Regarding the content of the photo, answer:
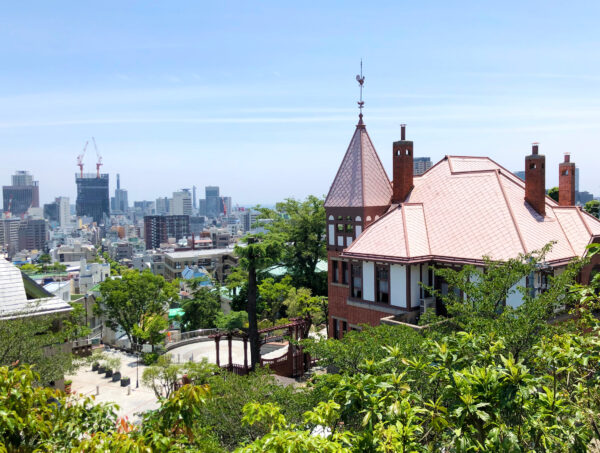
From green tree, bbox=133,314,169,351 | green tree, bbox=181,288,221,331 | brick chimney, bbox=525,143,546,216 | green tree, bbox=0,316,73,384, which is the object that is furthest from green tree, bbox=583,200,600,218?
green tree, bbox=0,316,73,384

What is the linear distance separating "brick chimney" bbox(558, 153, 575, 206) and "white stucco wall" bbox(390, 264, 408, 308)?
42.3 ft

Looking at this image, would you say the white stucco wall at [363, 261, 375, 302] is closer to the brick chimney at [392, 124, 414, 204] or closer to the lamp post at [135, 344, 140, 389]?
the brick chimney at [392, 124, 414, 204]

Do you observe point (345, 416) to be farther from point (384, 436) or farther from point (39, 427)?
point (39, 427)

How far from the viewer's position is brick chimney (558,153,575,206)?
96.9 feet

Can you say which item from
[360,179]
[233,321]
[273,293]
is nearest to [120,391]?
[233,321]

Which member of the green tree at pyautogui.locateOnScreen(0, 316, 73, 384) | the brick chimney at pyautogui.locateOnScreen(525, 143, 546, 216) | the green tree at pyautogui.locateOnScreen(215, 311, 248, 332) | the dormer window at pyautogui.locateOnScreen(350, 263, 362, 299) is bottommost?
the green tree at pyautogui.locateOnScreen(215, 311, 248, 332)

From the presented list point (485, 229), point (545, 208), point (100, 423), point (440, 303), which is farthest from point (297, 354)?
point (100, 423)

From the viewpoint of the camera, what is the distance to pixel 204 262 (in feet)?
443

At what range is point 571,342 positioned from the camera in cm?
→ 834

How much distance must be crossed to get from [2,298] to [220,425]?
19248 mm

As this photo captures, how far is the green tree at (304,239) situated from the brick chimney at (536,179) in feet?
71.4

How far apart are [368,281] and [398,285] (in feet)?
6.50

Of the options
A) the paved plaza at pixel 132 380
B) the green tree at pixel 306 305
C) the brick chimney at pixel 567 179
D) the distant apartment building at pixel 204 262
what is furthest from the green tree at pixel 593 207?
the distant apartment building at pixel 204 262

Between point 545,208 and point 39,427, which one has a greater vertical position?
point 545,208
